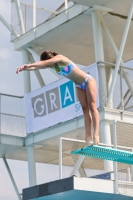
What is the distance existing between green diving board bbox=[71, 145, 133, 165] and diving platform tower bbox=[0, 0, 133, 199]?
17.8 ft

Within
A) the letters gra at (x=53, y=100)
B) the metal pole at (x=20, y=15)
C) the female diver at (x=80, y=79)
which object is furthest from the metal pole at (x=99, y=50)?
the female diver at (x=80, y=79)

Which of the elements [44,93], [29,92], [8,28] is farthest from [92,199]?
[8,28]

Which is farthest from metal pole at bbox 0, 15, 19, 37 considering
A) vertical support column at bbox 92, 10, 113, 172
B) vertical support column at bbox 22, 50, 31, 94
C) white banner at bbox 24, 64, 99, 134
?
vertical support column at bbox 92, 10, 113, 172

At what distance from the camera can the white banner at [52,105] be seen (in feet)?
89.7

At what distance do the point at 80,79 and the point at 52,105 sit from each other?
1272cm

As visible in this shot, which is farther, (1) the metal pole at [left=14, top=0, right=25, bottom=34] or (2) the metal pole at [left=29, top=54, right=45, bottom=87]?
(2) the metal pole at [left=29, top=54, right=45, bottom=87]

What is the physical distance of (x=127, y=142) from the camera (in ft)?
85.4

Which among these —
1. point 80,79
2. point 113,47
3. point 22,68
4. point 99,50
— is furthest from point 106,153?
point 113,47

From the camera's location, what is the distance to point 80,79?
16.1 metres

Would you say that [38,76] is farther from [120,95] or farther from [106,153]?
[106,153]

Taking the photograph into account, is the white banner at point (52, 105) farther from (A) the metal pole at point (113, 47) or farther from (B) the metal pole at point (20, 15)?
(B) the metal pole at point (20, 15)

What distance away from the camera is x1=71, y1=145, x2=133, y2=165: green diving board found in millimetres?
16688

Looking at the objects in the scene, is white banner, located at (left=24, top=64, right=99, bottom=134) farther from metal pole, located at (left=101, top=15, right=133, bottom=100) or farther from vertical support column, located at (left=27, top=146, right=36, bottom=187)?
metal pole, located at (left=101, top=15, right=133, bottom=100)

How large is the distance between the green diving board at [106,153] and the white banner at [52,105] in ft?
26.2
